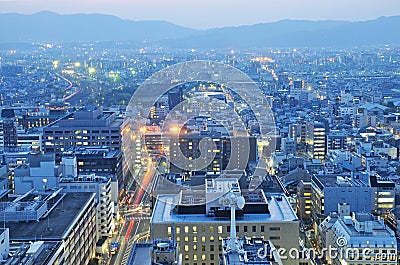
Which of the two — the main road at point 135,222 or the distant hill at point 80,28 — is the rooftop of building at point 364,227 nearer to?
the main road at point 135,222

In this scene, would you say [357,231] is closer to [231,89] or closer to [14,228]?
[14,228]

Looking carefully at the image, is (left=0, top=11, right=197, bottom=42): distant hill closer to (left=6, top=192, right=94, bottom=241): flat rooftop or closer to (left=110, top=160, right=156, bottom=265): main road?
(left=110, top=160, right=156, bottom=265): main road

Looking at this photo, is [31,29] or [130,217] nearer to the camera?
[130,217]

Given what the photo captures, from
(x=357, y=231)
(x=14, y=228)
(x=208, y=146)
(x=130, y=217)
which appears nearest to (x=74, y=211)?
(x=14, y=228)

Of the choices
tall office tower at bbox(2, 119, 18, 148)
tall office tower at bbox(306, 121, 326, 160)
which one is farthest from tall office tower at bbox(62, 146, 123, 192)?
tall office tower at bbox(306, 121, 326, 160)

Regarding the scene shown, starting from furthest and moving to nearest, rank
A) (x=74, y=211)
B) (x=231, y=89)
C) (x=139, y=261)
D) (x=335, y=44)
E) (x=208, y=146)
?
(x=335, y=44) < (x=231, y=89) < (x=208, y=146) < (x=74, y=211) < (x=139, y=261)

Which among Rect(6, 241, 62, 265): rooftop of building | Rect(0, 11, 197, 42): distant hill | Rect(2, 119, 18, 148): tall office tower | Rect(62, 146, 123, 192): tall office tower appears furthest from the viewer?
Rect(0, 11, 197, 42): distant hill

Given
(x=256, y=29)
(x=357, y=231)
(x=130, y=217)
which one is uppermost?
(x=256, y=29)
